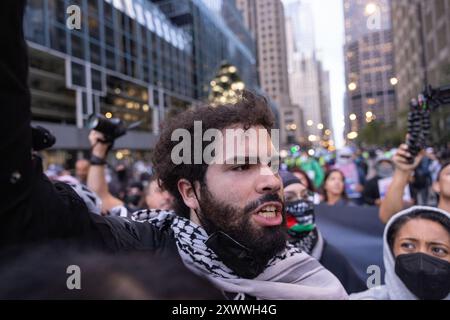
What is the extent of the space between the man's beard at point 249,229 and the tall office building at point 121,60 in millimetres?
13825

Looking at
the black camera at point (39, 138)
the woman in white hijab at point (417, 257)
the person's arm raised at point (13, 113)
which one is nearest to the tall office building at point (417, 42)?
the woman in white hijab at point (417, 257)

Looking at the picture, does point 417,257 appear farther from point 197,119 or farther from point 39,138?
point 39,138

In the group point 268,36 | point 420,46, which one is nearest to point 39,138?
point 268,36

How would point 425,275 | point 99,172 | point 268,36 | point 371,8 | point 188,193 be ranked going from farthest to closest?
point 268,36 < point 99,172 < point 371,8 < point 425,275 < point 188,193

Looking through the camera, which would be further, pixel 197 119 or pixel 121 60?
pixel 121 60

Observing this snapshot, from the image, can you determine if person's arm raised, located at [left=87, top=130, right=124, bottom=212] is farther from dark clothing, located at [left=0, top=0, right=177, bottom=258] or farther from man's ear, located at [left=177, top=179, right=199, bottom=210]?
dark clothing, located at [left=0, top=0, right=177, bottom=258]

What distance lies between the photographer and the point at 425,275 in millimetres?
1679

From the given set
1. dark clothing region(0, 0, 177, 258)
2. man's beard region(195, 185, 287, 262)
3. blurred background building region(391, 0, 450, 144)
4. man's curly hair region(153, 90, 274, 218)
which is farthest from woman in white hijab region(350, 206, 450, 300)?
blurred background building region(391, 0, 450, 144)

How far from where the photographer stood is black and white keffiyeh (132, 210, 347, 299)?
4.03 feet

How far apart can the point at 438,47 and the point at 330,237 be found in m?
41.2

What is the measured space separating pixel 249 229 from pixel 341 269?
4.79ft

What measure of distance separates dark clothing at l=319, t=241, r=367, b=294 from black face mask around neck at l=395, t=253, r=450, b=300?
2.01ft

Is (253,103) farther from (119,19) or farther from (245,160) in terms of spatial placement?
(119,19)
